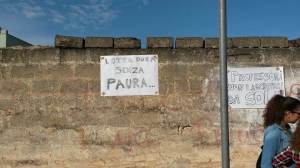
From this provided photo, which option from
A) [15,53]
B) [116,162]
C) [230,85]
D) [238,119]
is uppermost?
[15,53]

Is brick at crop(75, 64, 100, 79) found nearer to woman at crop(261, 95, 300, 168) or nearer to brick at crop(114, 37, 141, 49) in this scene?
brick at crop(114, 37, 141, 49)

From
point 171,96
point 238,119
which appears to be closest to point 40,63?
point 171,96

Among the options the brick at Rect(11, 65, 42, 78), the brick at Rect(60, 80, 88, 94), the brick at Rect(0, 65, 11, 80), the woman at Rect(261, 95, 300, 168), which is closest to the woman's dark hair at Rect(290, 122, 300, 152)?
the woman at Rect(261, 95, 300, 168)

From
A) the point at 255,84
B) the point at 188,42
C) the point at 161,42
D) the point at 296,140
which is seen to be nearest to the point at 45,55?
the point at 161,42

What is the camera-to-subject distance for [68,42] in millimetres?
7035

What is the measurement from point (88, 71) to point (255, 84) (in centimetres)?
223

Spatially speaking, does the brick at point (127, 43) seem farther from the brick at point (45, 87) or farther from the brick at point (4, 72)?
the brick at point (4, 72)

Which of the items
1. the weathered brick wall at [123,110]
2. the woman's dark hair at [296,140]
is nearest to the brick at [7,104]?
the weathered brick wall at [123,110]

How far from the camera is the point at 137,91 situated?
23.1ft

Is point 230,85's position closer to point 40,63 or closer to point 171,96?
point 171,96

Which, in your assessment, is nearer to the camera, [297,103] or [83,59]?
[297,103]

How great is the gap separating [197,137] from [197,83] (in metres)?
0.71

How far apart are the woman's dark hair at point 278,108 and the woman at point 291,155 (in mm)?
420

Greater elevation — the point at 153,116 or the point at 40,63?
the point at 40,63
